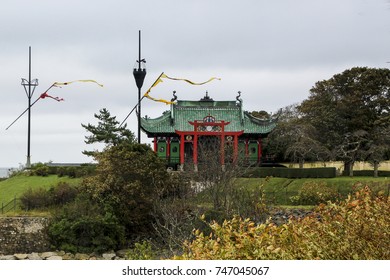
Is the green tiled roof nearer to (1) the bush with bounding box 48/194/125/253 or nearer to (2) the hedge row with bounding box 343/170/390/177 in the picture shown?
(2) the hedge row with bounding box 343/170/390/177

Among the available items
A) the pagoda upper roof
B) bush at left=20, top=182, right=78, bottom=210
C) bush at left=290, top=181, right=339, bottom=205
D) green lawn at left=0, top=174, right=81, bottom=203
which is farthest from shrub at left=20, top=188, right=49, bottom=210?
the pagoda upper roof

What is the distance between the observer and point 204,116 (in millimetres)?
25828

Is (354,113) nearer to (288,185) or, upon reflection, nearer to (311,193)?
(288,185)

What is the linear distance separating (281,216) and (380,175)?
738 centimetres

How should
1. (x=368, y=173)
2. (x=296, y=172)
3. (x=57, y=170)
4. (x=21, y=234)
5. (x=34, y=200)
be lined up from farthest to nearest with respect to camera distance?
(x=368, y=173) → (x=57, y=170) → (x=296, y=172) → (x=34, y=200) → (x=21, y=234)

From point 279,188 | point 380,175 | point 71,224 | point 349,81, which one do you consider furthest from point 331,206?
point 349,81

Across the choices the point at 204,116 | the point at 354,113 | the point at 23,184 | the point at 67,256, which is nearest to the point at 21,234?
the point at 67,256

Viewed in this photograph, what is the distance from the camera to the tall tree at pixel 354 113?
2269cm

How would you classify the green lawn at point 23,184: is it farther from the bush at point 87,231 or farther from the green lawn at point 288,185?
the green lawn at point 288,185

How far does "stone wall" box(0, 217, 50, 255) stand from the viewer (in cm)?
1565

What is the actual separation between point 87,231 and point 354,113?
A: 40.0 ft

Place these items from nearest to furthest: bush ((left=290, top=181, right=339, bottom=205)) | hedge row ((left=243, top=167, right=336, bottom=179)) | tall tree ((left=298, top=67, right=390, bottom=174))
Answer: bush ((left=290, top=181, right=339, bottom=205))
hedge row ((left=243, top=167, right=336, bottom=179))
tall tree ((left=298, top=67, right=390, bottom=174))

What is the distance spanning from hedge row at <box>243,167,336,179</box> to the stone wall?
23.1 feet

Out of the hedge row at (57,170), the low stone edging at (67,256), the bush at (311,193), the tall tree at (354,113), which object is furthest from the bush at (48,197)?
the tall tree at (354,113)
